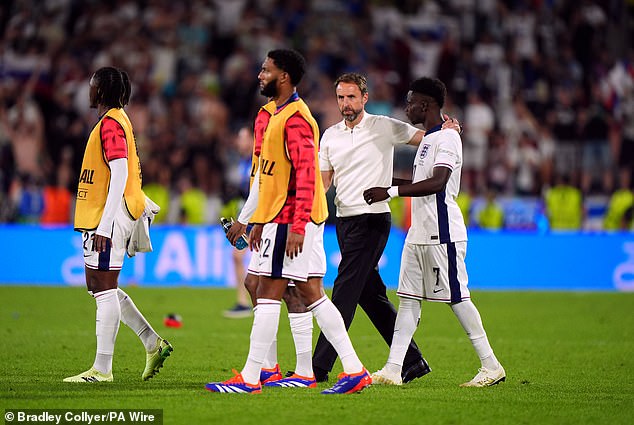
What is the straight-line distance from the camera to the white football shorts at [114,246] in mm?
8594

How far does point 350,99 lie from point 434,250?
1.39m

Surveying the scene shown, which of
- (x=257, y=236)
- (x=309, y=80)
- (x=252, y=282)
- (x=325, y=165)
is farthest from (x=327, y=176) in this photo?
(x=309, y=80)

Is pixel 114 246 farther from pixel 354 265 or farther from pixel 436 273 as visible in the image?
pixel 436 273

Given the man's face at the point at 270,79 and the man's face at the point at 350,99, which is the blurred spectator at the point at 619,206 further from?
the man's face at the point at 270,79

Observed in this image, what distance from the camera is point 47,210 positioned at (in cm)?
2184

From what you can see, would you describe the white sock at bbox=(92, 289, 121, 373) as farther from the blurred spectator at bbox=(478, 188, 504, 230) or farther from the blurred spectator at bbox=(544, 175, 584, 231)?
the blurred spectator at bbox=(544, 175, 584, 231)

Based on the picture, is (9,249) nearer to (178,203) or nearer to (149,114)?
(178,203)

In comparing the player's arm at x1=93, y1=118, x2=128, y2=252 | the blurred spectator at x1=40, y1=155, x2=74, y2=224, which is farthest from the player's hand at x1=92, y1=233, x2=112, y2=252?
the blurred spectator at x1=40, y1=155, x2=74, y2=224

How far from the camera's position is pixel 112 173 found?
8.48 m

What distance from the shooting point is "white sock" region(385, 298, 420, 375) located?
8.91 m

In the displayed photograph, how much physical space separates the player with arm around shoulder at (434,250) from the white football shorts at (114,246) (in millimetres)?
1880

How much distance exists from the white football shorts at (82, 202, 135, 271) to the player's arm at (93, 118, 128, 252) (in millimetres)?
107

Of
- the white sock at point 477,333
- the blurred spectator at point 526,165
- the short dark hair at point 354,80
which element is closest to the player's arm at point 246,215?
the short dark hair at point 354,80

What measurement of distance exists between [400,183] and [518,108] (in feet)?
51.7
